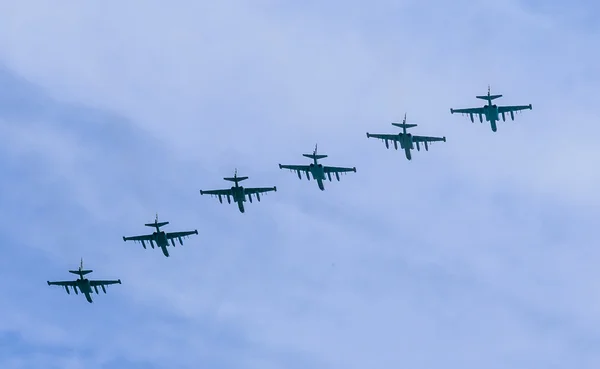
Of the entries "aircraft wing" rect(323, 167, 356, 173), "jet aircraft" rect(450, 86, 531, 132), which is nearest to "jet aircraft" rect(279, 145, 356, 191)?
"aircraft wing" rect(323, 167, 356, 173)

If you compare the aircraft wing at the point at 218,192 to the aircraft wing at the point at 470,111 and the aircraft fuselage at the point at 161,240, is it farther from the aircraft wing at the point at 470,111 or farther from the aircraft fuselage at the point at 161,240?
the aircraft wing at the point at 470,111

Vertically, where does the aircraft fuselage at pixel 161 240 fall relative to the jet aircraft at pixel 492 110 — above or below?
below

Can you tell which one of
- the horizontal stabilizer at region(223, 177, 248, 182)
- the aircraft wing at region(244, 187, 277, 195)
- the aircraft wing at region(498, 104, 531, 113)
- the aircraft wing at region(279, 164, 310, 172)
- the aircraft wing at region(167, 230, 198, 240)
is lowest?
the aircraft wing at region(167, 230, 198, 240)

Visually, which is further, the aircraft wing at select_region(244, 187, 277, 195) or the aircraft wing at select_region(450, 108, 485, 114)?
the aircraft wing at select_region(244, 187, 277, 195)

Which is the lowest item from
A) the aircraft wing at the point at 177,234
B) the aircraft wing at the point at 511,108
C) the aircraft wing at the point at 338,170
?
the aircraft wing at the point at 177,234

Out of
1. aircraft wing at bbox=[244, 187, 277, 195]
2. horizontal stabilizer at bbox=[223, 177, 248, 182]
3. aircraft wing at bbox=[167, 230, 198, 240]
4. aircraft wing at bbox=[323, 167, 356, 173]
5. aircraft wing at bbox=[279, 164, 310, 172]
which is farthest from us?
aircraft wing at bbox=[167, 230, 198, 240]

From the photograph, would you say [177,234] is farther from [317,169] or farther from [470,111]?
[470,111]

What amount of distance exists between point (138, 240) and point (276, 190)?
73.1ft

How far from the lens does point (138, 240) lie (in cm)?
19988

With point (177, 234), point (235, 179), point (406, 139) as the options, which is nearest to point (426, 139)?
point (406, 139)

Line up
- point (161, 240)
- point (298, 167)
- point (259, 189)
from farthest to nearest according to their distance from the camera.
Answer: point (259, 189), point (161, 240), point (298, 167)

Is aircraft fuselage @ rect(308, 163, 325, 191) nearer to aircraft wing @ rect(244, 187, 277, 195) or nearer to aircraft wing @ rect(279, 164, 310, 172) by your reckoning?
aircraft wing @ rect(279, 164, 310, 172)

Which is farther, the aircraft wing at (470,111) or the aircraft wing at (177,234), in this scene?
the aircraft wing at (177,234)

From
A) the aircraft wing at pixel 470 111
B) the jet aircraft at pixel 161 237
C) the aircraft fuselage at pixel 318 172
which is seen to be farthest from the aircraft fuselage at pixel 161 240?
the aircraft wing at pixel 470 111
